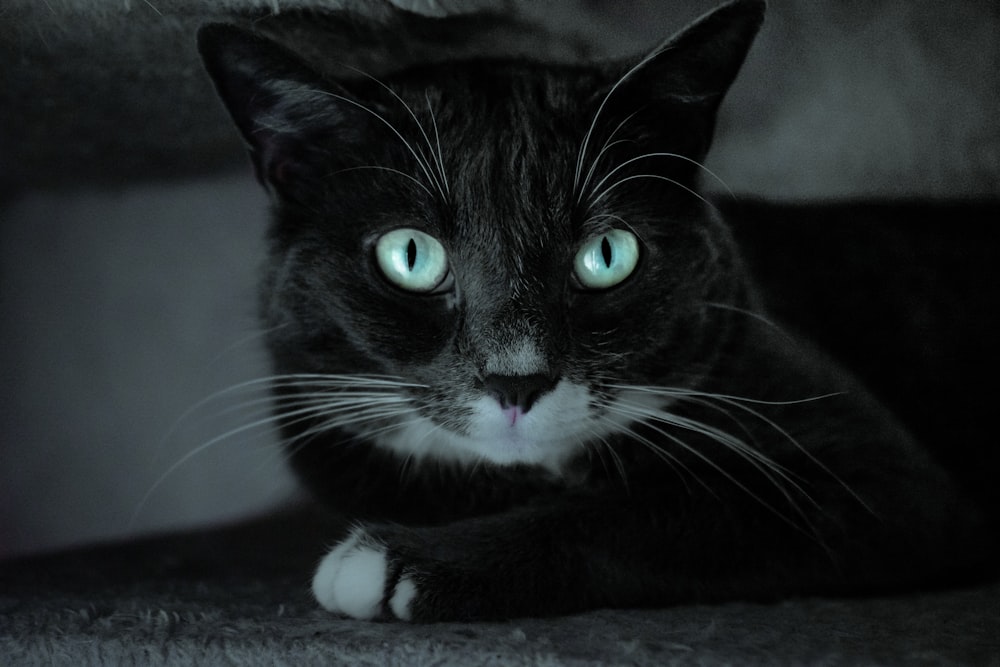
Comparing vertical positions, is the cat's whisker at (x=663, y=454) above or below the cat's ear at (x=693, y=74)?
below

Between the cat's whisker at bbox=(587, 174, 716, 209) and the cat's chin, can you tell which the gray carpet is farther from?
the cat's whisker at bbox=(587, 174, 716, 209)

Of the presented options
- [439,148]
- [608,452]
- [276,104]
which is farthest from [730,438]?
[276,104]

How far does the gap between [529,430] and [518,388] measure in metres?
0.05

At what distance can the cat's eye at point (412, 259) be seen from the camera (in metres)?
0.96

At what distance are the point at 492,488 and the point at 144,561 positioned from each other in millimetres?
545

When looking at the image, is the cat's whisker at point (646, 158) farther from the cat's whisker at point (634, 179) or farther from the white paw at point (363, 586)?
the white paw at point (363, 586)

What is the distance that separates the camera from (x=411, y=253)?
0.98 m

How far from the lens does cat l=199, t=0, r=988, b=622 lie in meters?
0.90

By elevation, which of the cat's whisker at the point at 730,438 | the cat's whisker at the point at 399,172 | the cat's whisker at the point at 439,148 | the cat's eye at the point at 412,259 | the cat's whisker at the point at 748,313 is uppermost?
the cat's whisker at the point at 439,148

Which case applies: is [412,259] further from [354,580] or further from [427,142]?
[354,580]

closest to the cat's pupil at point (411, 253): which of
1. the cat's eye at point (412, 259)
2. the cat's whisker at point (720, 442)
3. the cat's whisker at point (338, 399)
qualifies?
the cat's eye at point (412, 259)

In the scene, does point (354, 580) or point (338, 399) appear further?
point (338, 399)

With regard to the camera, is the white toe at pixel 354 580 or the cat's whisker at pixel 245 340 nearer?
the white toe at pixel 354 580

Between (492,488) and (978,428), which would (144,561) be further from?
(978,428)
